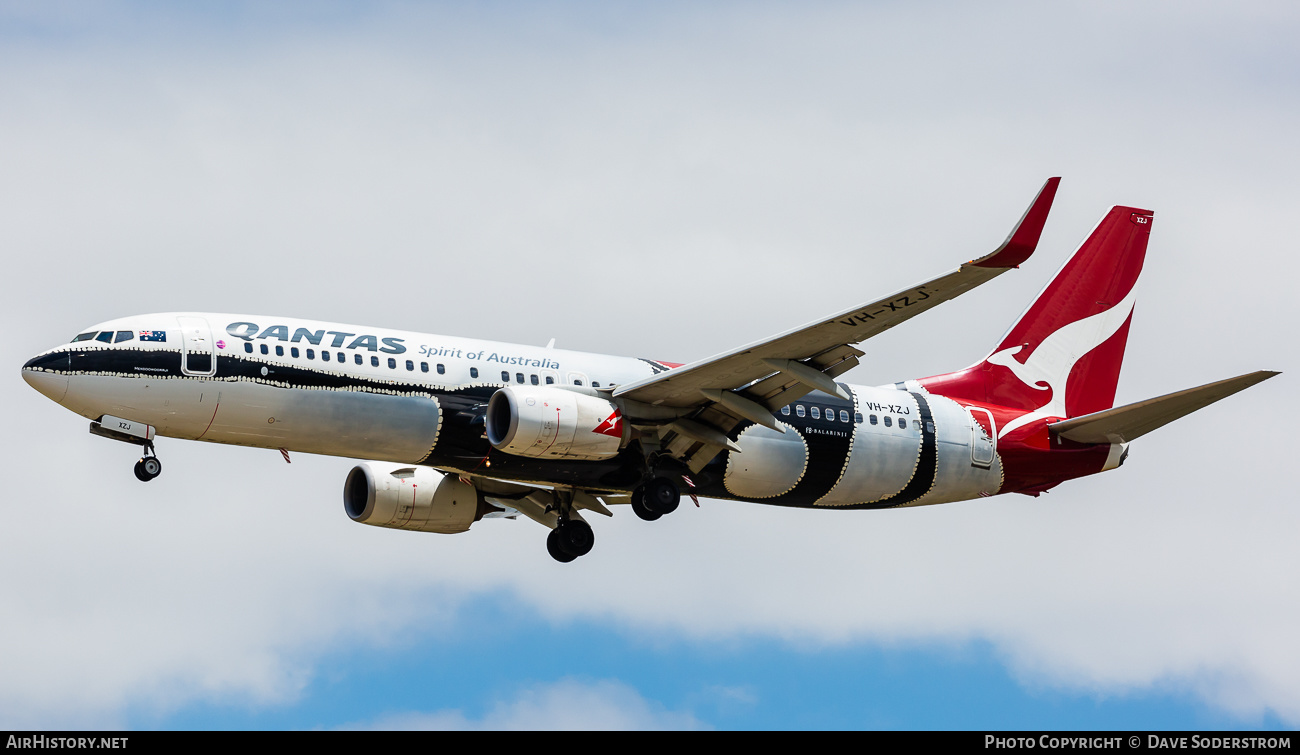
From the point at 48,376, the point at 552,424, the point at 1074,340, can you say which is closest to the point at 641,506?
the point at 552,424

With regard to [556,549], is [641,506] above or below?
below

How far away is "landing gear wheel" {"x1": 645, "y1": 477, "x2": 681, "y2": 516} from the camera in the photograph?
3916cm

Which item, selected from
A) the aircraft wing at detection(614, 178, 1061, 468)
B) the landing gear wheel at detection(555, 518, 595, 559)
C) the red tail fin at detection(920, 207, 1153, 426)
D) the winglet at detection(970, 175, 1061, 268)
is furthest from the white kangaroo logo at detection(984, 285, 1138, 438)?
the winglet at detection(970, 175, 1061, 268)

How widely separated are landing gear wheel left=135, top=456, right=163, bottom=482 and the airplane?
0.05 meters

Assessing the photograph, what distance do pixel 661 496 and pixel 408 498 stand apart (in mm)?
8122

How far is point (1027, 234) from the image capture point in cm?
3145

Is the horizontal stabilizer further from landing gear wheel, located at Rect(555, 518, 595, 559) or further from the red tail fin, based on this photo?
landing gear wheel, located at Rect(555, 518, 595, 559)

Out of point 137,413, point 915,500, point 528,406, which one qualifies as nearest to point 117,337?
point 137,413

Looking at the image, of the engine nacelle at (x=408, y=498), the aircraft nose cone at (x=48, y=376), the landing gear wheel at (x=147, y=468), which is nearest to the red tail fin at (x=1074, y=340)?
the engine nacelle at (x=408, y=498)

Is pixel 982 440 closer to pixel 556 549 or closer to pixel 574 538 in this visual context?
pixel 574 538

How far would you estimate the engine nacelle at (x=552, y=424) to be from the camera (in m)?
36.6

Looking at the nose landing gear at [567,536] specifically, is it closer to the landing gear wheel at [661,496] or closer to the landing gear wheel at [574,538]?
the landing gear wheel at [574,538]
